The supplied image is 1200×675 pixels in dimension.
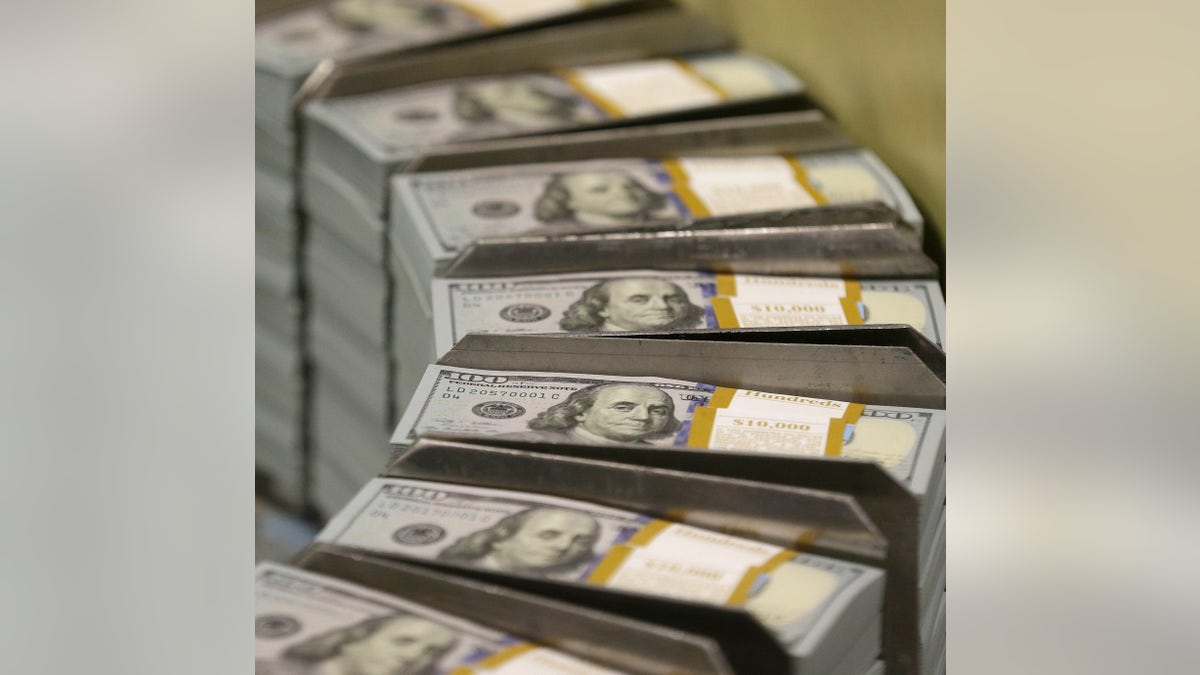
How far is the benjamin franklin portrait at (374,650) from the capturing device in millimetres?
1438

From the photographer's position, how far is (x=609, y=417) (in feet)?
6.18

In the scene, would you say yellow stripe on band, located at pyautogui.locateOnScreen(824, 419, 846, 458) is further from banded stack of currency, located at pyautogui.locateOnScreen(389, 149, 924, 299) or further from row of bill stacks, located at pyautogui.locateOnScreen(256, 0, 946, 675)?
banded stack of currency, located at pyautogui.locateOnScreen(389, 149, 924, 299)

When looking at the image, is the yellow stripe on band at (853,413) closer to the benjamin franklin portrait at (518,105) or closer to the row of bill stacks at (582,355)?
the row of bill stacks at (582,355)

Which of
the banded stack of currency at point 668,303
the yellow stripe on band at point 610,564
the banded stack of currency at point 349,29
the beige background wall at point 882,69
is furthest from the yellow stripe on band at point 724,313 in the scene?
the banded stack of currency at point 349,29

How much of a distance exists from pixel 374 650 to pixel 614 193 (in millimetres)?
1244

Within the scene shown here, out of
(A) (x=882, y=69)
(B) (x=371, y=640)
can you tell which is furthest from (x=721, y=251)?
(B) (x=371, y=640)

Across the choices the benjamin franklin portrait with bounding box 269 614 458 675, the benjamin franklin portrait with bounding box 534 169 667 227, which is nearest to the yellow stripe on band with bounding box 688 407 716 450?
the benjamin franklin portrait with bounding box 269 614 458 675

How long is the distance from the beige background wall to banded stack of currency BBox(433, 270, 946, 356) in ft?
0.98

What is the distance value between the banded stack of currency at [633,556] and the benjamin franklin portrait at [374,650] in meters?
0.12
